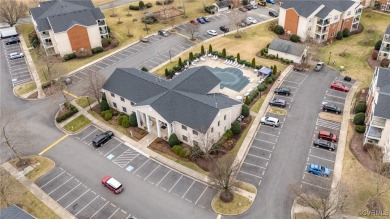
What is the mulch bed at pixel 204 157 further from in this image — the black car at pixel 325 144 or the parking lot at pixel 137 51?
the parking lot at pixel 137 51

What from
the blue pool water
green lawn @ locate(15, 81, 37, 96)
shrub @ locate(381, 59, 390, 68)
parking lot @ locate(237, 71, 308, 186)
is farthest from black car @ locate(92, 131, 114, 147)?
shrub @ locate(381, 59, 390, 68)

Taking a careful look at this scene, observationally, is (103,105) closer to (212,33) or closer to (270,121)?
(270,121)

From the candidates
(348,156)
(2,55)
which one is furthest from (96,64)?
(348,156)

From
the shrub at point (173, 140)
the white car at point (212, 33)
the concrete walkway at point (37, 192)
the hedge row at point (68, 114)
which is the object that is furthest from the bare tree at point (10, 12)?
the shrub at point (173, 140)

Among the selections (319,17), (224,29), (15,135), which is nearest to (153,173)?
(15,135)

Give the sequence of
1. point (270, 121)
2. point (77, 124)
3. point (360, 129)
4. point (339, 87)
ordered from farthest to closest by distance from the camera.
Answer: point (339, 87)
point (77, 124)
point (270, 121)
point (360, 129)
